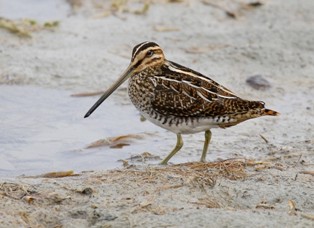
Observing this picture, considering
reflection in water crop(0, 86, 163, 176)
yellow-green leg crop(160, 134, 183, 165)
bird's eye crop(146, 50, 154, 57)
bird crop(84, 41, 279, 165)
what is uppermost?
bird's eye crop(146, 50, 154, 57)

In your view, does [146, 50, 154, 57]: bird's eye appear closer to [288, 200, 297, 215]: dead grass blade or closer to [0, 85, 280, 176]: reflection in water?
[0, 85, 280, 176]: reflection in water

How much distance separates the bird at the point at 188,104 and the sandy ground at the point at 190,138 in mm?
297

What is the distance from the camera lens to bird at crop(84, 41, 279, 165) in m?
6.20

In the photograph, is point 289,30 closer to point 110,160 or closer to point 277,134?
point 277,134

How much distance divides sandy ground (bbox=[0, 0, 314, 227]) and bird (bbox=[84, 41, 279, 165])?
297mm

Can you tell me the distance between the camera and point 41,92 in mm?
8047

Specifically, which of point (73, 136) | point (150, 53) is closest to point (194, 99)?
point (150, 53)

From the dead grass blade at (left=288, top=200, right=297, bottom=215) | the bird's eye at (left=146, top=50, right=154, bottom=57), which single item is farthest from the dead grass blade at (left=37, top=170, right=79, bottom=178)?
the dead grass blade at (left=288, top=200, right=297, bottom=215)

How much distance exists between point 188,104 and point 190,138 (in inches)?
44.5

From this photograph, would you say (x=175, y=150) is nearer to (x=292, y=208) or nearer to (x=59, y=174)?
(x=59, y=174)

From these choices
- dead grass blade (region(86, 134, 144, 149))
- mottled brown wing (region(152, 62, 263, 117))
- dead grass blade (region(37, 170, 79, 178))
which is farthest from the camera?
dead grass blade (region(86, 134, 144, 149))

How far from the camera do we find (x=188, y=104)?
20.4 feet

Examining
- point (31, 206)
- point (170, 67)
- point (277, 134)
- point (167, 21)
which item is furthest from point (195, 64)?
point (31, 206)

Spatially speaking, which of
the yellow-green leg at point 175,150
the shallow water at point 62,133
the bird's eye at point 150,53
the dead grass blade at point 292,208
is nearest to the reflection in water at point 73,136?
the shallow water at point 62,133
